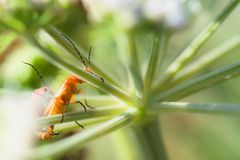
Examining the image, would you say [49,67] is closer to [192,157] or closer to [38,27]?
[38,27]

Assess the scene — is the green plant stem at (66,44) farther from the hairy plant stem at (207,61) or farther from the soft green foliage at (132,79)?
the hairy plant stem at (207,61)

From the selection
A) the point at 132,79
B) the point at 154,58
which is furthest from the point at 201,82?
the point at 132,79

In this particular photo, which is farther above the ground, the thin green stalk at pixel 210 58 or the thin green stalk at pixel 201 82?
the thin green stalk at pixel 210 58

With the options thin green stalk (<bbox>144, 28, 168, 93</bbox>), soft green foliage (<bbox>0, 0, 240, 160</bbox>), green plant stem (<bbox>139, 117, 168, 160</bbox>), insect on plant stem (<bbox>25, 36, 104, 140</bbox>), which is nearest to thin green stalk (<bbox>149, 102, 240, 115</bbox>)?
soft green foliage (<bbox>0, 0, 240, 160</bbox>)

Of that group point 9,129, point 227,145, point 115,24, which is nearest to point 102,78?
point 115,24

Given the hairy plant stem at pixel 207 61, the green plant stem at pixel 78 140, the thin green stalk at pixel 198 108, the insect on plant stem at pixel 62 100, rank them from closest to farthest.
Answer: the green plant stem at pixel 78 140 < the thin green stalk at pixel 198 108 < the insect on plant stem at pixel 62 100 < the hairy plant stem at pixel 207 61

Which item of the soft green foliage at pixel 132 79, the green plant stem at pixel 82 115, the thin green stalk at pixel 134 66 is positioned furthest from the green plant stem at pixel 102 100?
the thin green stalk at pixel 134 66

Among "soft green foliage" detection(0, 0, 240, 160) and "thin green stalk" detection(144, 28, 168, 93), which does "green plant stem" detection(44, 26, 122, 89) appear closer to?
"soft green foliage" detection(0, 0, 240, 160)

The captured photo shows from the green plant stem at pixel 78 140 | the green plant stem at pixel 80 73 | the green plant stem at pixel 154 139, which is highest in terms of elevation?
the green plant stem at pixel 80 73
